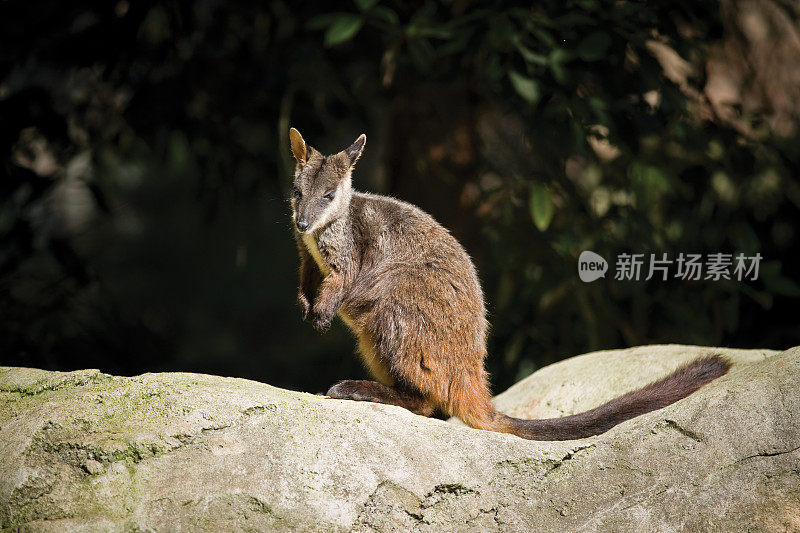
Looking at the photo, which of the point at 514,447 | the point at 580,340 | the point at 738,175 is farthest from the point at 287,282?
the point at 514,447

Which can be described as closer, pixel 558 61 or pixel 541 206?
pixel 558 61

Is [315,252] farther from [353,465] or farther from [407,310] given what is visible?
[353,465]

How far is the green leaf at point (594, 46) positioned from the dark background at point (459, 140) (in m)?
0.01

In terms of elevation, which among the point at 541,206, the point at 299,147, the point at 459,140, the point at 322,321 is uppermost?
the point at 299,147

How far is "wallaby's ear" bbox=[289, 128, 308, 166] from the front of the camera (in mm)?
3850

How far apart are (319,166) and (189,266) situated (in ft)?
26.1

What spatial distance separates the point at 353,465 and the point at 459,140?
3.86 metres

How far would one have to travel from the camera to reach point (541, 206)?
5.12m

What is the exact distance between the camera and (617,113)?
5.15m

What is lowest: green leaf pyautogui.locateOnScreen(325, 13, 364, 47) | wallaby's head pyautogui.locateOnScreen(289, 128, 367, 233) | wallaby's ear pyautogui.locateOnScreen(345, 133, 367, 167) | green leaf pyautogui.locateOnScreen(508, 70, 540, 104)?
green leaf pyautogui.locateOnScreen(508, 70, 540, 104)

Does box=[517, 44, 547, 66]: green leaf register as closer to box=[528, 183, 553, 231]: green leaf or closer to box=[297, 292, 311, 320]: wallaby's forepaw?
box=[528, 183, 553, 231]: green leaf

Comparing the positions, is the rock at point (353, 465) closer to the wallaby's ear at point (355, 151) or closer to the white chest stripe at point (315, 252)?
the white chest stripe at point (315, 252)

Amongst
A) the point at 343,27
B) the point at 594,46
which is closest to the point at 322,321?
the point at 343,27

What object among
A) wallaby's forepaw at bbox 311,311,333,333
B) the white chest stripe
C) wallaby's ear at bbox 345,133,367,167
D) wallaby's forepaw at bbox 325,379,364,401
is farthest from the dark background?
wallaby's forepaw at bbox 325,379,364,401
